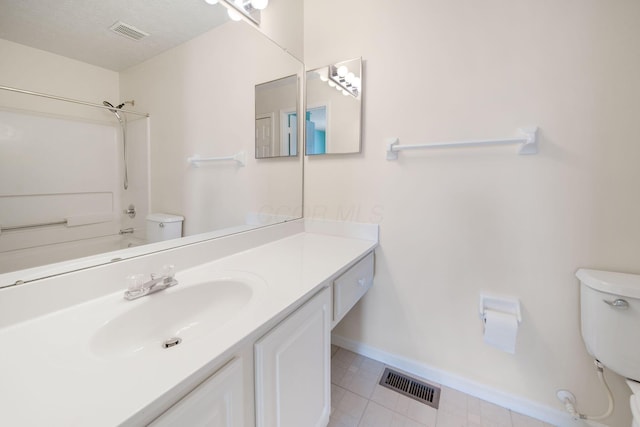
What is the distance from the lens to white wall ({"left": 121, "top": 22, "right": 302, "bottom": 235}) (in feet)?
3.27

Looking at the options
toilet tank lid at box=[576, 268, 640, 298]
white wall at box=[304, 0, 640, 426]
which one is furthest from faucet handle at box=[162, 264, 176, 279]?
toilet tank lid at box=[576, 268, 640, 298]

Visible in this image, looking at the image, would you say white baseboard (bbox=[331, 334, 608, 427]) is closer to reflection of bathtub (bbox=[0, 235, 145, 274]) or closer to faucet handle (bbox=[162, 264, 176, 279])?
faucet handle (bbox=[162, 264, 176, 279])

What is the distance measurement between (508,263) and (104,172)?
1715 millimetres

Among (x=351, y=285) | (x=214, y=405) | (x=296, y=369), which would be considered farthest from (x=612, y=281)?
(x=214, y=405)

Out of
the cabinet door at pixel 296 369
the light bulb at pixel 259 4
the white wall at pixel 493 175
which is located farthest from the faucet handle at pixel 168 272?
the light bulb at pixel 259 4

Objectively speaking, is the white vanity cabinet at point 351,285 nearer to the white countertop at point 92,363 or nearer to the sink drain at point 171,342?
the white countertop at point 92,363

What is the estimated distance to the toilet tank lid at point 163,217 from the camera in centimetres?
98

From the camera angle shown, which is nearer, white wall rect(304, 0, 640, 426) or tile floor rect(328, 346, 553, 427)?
white wall rect(304, 0, 640, 426)

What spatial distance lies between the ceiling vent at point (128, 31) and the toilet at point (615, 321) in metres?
1.93

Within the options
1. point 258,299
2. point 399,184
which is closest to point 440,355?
point 399,184

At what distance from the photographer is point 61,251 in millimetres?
769

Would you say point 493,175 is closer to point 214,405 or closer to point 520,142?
point 520,142

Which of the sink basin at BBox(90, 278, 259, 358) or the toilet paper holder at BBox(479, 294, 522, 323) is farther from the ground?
the sink basin at BBox(90, 278, 259, 358)

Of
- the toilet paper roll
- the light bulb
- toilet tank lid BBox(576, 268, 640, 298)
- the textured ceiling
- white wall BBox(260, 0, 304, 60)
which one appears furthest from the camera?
white wall BBox(260, 0, 304, 60)
